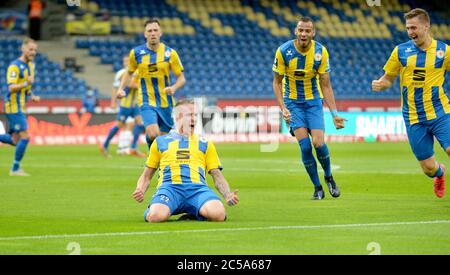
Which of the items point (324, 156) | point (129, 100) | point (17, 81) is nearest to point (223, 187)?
point (324, 156)

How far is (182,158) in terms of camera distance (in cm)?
1095

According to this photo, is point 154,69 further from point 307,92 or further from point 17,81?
point 17,81

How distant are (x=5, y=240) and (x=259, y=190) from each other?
257 inches

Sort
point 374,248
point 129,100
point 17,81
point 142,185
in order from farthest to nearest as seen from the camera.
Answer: point 129,100, point 17,81, point 142,185, point 374,248

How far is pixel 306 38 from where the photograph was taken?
1333 centimetres

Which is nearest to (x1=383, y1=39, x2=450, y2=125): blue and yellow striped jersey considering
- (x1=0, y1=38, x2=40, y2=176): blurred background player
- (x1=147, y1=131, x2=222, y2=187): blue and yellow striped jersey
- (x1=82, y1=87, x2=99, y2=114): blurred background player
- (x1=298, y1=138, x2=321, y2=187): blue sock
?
(x1=298, y1=138, x2=321, y2=187): blue sock

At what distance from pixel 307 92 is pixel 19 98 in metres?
7.24

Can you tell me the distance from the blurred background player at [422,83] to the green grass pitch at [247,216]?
83 centimetres

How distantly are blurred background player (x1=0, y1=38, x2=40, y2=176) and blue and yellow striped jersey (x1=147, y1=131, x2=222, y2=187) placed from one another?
8.19m

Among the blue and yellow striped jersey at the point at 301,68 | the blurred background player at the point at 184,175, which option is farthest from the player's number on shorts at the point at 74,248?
the blue and yellow striped jersey at the point at 301,68

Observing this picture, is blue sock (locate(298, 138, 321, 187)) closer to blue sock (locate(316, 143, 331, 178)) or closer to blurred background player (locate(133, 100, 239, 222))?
blue sock (locate(316, 143, 331, 178))

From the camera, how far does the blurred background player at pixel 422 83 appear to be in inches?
462

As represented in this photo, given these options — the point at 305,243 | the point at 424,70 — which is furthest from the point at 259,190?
the point at 305,243

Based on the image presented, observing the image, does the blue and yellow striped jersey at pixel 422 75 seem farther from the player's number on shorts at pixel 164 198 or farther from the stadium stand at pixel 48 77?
the stadium stand at pixel 48 77
